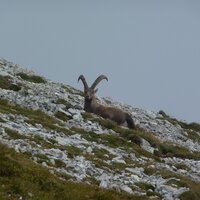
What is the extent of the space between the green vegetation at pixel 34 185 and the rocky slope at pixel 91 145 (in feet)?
3.91

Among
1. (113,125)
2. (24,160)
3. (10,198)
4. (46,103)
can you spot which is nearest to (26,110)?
(46,103)

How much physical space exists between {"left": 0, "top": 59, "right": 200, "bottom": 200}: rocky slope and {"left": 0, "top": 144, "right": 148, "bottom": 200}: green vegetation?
119cm

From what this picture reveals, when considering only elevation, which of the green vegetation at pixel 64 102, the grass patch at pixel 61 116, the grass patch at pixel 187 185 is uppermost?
the green vegetation at pixel 64 102

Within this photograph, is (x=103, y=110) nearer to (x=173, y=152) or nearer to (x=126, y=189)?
(x=173, y=152)

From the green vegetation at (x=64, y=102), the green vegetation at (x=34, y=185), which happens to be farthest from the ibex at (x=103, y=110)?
the green vegetation at (x=34, y=185)

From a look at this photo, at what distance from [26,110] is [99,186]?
12245 millimetres

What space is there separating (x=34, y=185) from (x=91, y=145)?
9.64 metres

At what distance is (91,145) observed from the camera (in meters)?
23.4

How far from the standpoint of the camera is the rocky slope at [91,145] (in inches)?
704

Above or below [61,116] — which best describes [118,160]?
below

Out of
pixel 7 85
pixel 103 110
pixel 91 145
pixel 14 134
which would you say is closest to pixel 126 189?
pixel 14 134

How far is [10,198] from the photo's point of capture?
1260cm

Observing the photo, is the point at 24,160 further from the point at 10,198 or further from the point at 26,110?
the point at 26,110

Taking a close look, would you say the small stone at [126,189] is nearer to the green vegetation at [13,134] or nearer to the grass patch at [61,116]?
the green vegetation at [13,134]
